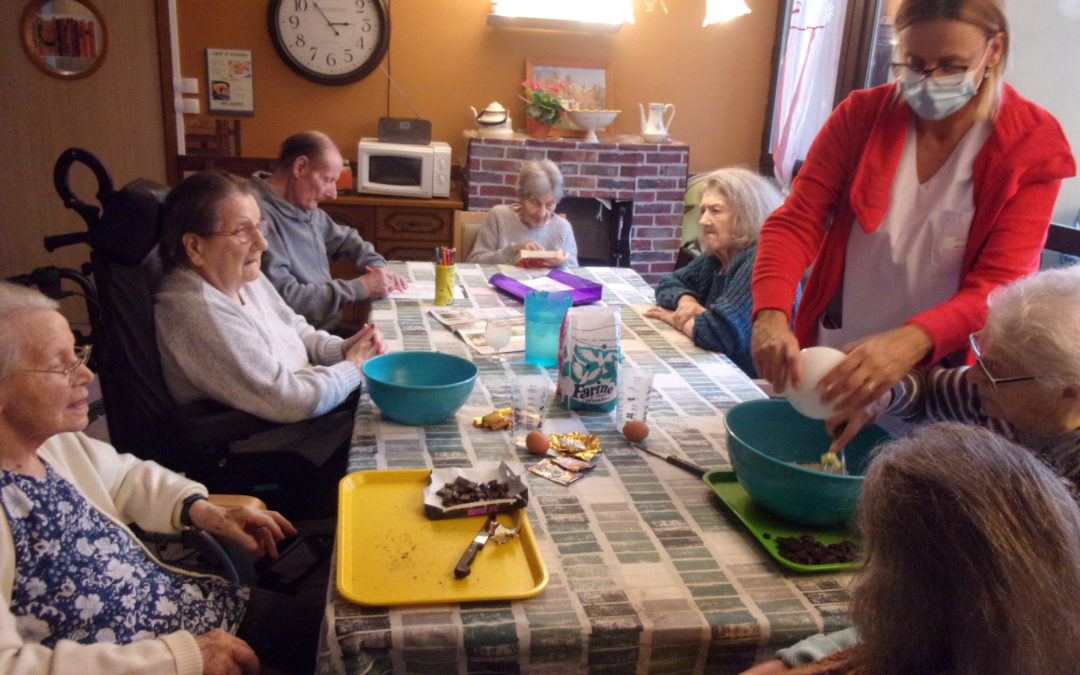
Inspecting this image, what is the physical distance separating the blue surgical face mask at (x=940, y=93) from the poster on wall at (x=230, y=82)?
12.4 ft

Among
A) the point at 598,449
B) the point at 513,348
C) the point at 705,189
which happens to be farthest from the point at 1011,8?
the point at 598,449

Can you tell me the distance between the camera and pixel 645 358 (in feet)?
7.00

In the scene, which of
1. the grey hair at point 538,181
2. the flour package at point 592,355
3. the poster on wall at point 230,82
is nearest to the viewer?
the flour package at point 592,355

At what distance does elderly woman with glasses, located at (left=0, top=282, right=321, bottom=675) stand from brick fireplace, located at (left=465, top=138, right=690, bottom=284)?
9.91ft

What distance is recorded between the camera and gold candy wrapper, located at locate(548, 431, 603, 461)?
148 cm

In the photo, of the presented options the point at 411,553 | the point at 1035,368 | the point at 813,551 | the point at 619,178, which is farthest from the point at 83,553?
the point at 619,178

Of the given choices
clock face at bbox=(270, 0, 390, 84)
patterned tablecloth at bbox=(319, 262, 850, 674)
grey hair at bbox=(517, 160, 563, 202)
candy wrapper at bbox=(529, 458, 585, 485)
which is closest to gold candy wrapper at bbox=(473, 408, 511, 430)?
patterned tablecloth at bbox=(319, 262, 850, 674)

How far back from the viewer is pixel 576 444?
1.51m

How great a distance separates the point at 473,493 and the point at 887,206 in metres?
1.00

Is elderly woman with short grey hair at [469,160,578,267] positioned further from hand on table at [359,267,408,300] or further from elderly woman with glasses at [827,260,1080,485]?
elderly woman with glasses at [827,260,1080,485]

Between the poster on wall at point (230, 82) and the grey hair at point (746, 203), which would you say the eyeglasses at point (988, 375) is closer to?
the grey hair at point (746, 203)

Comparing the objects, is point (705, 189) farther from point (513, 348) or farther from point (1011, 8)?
point (1011, 8)

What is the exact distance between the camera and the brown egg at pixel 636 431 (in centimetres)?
154

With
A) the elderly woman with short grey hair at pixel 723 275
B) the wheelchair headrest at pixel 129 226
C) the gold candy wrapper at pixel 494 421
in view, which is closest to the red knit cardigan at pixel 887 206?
the elderly woman with short grey hair at pixel 723 275
